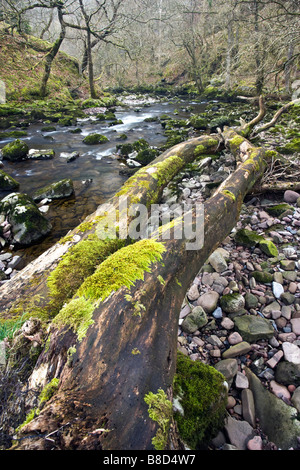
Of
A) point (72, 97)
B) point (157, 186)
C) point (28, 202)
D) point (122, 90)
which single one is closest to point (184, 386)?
point (157, 186)

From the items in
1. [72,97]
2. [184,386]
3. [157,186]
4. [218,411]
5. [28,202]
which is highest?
[72,97]

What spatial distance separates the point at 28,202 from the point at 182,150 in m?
3.88

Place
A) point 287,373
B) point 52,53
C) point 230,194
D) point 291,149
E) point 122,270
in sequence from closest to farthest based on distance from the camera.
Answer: point 122,270 < point 287,373 < point 230,194 < point 291,149 < point 52,53

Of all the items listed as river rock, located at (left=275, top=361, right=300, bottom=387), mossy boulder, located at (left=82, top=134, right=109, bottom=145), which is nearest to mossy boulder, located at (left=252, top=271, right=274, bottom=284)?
river rock, located at (left=275, top=361, right=300, bottom=387)

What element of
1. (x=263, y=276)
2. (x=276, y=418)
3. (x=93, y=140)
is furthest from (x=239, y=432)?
(x=93, y=140)

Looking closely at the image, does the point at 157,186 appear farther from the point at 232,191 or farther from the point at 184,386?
the point at 184,386

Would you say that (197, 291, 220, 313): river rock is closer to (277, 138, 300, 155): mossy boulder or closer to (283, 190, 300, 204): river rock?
(283, 190, 300, 204): river rock

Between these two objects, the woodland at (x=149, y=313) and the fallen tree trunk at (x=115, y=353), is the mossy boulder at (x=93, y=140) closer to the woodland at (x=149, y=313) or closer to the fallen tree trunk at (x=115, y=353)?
the woodland at (x=149, y=313)

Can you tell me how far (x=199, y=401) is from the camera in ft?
5.57

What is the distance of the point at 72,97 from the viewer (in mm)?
21750

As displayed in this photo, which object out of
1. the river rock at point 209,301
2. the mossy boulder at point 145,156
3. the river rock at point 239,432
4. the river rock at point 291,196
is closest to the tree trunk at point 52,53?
the mossy boulder at point 145,156

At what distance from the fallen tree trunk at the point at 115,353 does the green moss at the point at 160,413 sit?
27mm

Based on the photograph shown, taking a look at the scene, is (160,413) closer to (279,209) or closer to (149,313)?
(149,313)

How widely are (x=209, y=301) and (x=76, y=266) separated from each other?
5.70ft
